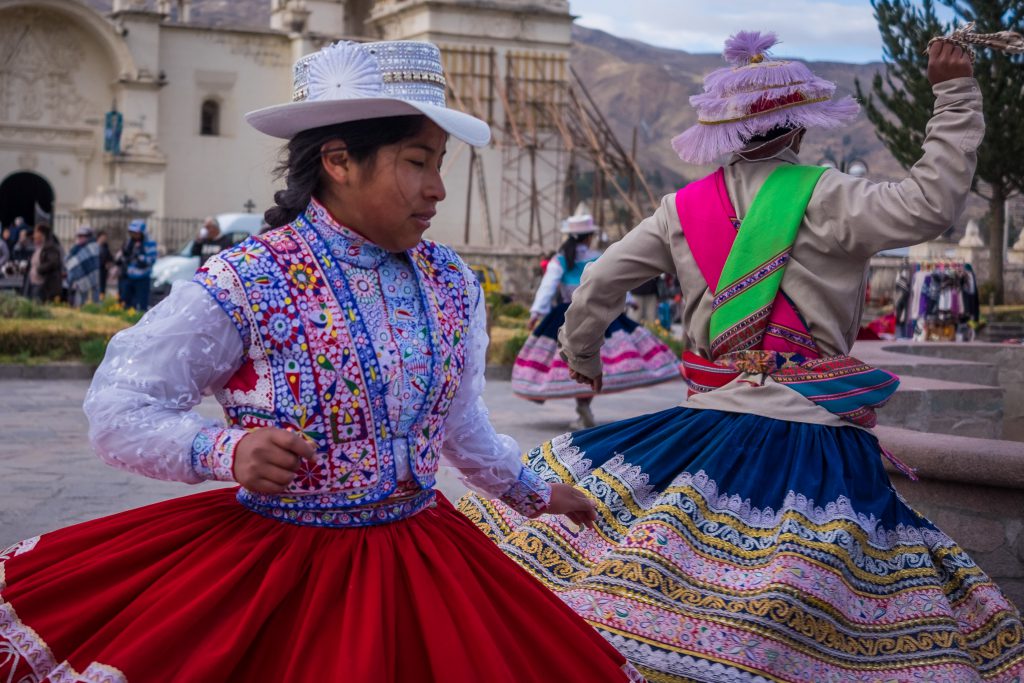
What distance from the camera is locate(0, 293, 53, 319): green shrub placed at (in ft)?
52.1

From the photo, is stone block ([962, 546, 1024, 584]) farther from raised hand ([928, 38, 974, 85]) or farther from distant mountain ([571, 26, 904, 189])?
distant mountain ([571, 26, 904, 189])

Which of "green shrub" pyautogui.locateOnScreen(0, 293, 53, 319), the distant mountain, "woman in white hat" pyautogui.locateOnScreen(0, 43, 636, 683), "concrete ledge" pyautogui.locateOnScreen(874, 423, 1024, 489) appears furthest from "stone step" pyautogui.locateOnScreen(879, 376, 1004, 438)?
the distant mountain

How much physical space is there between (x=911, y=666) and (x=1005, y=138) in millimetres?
24142

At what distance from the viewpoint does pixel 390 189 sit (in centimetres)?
270

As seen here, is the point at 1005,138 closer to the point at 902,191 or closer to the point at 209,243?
the point at 209,243

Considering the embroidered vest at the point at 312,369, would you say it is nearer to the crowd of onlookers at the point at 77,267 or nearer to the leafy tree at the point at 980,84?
the crowd of onlookers at the point at 77,267

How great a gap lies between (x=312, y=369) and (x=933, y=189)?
2.18 meters

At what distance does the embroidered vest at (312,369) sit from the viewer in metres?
2.58

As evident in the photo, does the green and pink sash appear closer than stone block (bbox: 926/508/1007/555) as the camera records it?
Yes

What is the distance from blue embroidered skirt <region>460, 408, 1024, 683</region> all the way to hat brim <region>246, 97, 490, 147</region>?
5.24 ft

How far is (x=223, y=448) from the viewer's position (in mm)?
2436

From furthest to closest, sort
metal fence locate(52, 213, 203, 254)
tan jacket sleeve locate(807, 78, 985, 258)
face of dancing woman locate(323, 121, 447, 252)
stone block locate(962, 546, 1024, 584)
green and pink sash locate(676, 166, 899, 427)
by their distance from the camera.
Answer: metal fence locate(52, 213, 203, 254)
stone block locate(962, 546, 1024, 584)
green and pink sash locate(676, 166, 899, 427)
tan jacket sleeve locate(807, 78, 985, 258)
face of dancing woman locate(323, 121, 447, 252)

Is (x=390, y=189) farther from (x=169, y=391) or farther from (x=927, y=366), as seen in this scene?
(x=927, y=366)

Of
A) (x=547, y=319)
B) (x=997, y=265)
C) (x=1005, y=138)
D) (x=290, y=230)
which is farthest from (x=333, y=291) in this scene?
(x=997, y=265)
